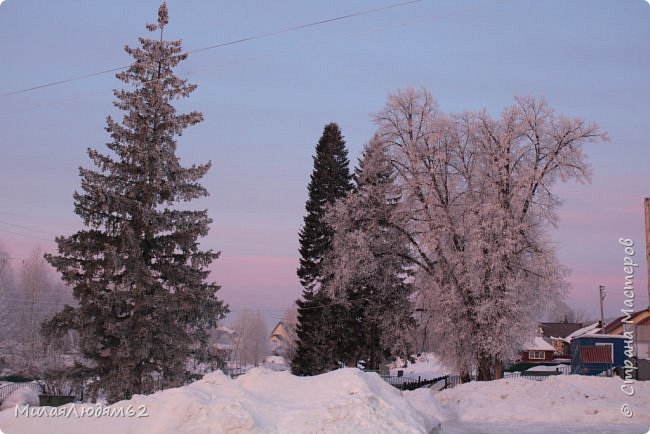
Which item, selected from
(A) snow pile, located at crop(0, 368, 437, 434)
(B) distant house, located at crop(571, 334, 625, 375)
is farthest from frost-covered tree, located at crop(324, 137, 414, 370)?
(A) snow pile, located at crop(0, 368, 437, 434)

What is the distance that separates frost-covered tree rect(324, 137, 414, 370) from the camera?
3459 cm

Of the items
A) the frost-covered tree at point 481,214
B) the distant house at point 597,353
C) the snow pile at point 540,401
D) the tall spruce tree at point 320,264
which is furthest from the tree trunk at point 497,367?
the tall spruce tree at point 320,264

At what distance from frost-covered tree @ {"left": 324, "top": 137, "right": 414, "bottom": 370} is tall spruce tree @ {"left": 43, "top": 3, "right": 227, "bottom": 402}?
11.1 metres

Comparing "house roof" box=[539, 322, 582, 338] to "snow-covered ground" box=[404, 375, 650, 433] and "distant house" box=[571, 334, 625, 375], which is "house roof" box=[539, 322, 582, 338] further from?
"snow-covered ground" box=[404, 375, 650, 433]

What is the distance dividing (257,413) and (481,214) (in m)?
21.4

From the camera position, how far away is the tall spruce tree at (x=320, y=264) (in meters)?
40.6

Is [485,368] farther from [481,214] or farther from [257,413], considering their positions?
[257,413]

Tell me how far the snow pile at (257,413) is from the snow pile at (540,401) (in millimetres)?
4747

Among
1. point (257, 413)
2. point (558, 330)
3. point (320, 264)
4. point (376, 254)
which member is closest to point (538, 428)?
point (257, 413)

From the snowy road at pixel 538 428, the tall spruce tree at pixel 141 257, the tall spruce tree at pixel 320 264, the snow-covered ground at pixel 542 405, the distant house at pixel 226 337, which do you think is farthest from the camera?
the distant house at pixel 226 337

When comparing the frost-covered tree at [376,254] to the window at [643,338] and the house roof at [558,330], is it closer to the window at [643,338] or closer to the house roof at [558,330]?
the window at [643,338]

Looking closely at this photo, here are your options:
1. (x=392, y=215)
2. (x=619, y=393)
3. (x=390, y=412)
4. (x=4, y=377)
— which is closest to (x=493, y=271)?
(x=392, y=215)

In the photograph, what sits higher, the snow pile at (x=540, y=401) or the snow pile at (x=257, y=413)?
the snow pile at (x=257, y=413)

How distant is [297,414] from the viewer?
1134 centimetres
